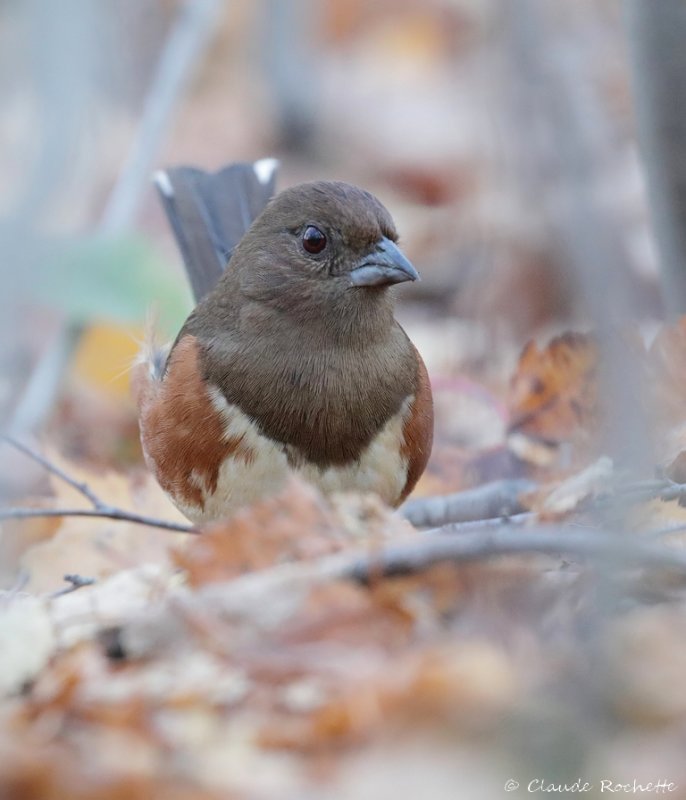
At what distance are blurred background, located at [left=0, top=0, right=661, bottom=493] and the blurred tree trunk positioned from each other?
12 cm

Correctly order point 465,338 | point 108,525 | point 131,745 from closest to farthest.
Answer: point 131,745 < point 108,525 < point 465,338

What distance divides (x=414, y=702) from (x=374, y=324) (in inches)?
52.8

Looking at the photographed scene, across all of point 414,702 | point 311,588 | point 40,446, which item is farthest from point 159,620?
point 40,446

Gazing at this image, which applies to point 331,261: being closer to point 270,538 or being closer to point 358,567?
point 270,538

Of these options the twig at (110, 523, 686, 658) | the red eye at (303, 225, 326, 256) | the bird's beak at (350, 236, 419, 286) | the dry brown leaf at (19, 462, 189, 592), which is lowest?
the dry brown leaf at (19, 462, 189, 592)

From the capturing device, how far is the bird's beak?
2.77 m

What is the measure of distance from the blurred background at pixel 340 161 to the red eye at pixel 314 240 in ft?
1.57

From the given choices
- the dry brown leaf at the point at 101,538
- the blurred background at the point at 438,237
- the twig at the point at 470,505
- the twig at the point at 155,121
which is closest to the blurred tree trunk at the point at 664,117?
the blurred background at the point at 438,237

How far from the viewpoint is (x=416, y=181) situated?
6.89m

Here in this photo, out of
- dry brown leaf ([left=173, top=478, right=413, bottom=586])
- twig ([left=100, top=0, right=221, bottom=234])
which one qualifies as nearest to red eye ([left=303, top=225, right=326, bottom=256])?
dry brown leaf ([left=173, top=478, right=413, bottom=586])

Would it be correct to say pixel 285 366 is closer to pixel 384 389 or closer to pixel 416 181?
pixel 384 389

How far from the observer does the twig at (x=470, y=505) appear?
9.96 feet

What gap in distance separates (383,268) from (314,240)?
0.62 ft

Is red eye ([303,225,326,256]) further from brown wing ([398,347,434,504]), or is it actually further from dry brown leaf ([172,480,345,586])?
dry brown leaf ([172,480,345,586])
